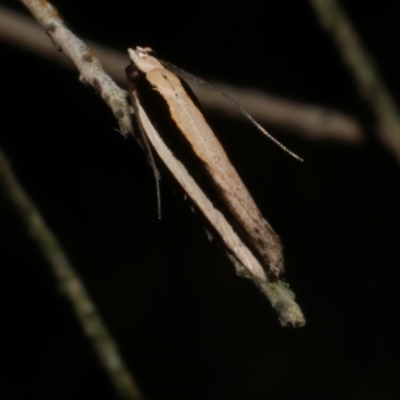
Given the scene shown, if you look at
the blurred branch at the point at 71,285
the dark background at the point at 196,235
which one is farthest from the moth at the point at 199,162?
the dark background at the point at 196,235

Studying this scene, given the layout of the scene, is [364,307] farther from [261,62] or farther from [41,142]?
[41,142]

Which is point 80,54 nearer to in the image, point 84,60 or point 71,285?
point 84,60

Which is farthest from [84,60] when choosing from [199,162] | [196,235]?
[196,235]

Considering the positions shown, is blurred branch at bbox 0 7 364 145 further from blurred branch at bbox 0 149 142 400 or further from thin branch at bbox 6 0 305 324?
blurred branch at bbox 0 149 142 400

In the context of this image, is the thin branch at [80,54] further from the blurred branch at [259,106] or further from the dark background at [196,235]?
the dark background at [196,235]

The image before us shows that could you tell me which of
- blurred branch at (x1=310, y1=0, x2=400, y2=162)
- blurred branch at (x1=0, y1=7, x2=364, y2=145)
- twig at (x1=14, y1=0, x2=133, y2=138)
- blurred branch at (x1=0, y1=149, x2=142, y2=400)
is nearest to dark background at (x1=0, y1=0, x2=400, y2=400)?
blurred branch at (x1=0, y1=7, x2=364, y2=145)

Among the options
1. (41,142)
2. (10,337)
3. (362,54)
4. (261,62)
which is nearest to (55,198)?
(41,142)
